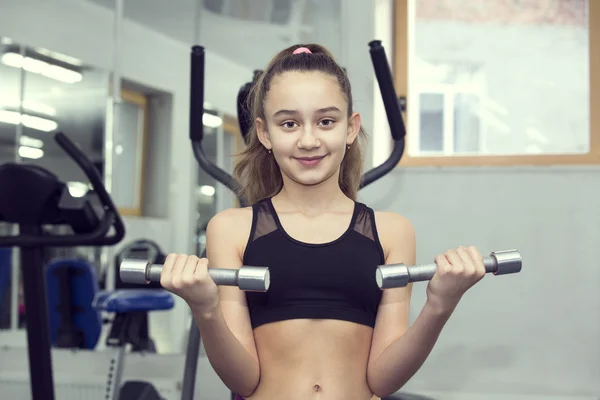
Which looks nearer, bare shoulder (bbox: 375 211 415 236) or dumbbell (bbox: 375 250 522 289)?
dumbbell (bbox: 375 250 522 289)

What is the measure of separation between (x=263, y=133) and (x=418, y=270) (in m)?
0.47

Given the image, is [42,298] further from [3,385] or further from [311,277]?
[3,385]

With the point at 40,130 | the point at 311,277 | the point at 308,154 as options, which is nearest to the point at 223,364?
the point at 311,277

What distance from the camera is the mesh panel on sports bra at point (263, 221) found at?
4.00 feet

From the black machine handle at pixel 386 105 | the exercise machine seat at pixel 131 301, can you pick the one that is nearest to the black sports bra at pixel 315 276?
the black machine handle at pixel 386 105

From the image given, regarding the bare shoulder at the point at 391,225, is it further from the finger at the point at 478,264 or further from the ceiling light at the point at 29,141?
the ceiling light at the point at 29,141

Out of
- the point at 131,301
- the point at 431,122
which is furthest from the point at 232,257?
the point at 431,122

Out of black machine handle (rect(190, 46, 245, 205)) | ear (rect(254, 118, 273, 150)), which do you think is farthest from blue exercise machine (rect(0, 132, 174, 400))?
ear (rect(254, 118, 273, 150))

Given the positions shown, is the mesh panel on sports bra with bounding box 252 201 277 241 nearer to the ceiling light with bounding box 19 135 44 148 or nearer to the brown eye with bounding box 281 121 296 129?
the brown eye with bounding box 281 121 296 129

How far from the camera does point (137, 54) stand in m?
3.71

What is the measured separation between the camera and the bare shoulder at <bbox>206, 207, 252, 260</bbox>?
1218mm

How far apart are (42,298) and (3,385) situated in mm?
1578

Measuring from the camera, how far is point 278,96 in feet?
3.96

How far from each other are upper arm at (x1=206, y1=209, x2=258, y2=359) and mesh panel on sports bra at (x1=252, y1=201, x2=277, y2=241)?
0.01m
